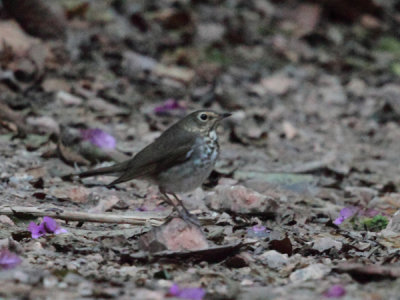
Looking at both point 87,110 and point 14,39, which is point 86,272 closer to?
point 87,110

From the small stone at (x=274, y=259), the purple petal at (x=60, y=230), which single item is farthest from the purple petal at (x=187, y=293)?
the purple petal at (x=60, y=230)

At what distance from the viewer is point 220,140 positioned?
685 centimetres

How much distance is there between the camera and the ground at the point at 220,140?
11.2 feet

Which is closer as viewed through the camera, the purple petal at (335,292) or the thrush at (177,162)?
the purple petal at (335,292)

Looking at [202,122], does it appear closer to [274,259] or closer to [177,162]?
[177,162]

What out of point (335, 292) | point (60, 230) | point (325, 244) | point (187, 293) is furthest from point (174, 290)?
point (325, 244)

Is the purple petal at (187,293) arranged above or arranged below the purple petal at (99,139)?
below

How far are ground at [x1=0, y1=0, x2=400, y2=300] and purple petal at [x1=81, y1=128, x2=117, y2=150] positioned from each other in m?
0.02

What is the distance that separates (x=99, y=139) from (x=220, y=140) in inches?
57.4

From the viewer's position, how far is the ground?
342 cm

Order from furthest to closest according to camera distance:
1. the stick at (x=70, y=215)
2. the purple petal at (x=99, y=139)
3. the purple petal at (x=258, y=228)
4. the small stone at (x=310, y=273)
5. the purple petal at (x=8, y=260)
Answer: the purple petal at (x=99, y=139) → the purple petal at (x=258, y=228) → the stick at (x=70, y=215) → the small stone at (x=310, y=273) → the purple petal at (x=8, y=260)

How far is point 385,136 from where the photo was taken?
7.86 meters

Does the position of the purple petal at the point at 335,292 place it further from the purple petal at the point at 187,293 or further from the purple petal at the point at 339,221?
the purple petal at the point at 339,221

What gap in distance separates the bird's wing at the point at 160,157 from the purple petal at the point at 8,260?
1.11 meters
